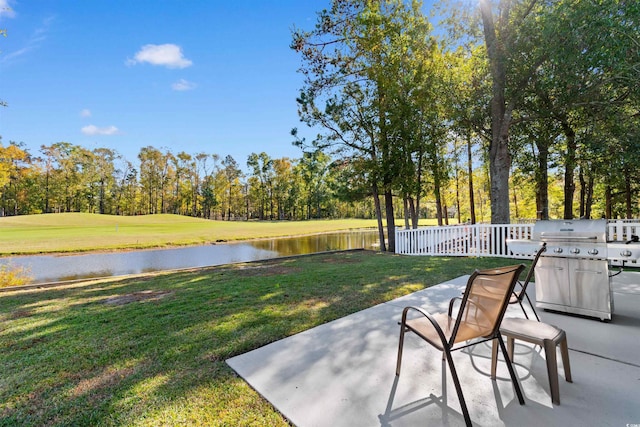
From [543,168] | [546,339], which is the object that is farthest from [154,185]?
[546,339]

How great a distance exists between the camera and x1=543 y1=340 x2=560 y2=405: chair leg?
1.65 metres

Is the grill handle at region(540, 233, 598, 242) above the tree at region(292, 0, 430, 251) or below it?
below

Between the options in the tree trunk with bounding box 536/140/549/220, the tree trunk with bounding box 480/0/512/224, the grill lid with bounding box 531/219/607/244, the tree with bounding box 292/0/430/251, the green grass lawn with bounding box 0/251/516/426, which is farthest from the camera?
the tree trunk with bounding box 536/140/549/220

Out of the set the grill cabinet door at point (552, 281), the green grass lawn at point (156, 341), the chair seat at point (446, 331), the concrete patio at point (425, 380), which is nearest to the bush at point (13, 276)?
the green grass lawn at point (156, 341)

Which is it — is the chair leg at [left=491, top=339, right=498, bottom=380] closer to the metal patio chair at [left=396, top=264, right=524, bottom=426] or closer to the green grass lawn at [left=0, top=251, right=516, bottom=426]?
the metal patio chair at [left=396, top=264, right=524, bottom=426]

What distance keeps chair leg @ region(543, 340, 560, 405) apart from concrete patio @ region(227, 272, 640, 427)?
67mm

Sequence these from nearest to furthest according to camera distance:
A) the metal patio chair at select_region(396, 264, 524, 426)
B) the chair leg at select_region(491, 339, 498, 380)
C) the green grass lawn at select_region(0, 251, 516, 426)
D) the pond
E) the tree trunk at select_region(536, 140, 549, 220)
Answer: the metal patio chair at select_region(396, 264, 524, 426) < the green grass lawn at select_region(0, 251, 516, 426) < the chair leg at select_region(491, 339, 498, 380) < the pond < the tree trunk at select_region(536, 140, 549, 220)

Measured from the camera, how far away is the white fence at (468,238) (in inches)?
281

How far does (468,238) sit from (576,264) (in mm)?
5588

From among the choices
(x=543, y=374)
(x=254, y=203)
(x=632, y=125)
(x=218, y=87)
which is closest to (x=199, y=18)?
(x=218, y=87)

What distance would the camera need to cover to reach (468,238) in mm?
8375

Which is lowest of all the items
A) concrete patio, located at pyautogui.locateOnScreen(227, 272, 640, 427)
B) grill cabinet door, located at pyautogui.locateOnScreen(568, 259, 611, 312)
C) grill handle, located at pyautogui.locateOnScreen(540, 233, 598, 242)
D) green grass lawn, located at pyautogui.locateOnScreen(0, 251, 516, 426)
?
green grass lawn, located at pyautogui.locateOnScreen(0, 251, 516, 426)

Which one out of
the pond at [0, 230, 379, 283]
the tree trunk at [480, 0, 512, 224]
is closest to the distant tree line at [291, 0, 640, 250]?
the tree trunk at [480, 0, 512, 224]

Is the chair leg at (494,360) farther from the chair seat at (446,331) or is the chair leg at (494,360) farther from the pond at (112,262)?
the pond at (112,262)
